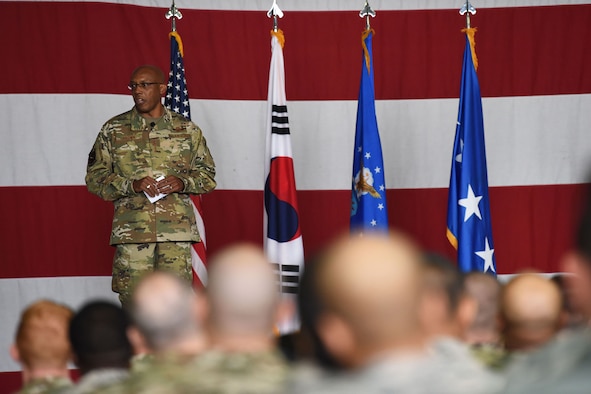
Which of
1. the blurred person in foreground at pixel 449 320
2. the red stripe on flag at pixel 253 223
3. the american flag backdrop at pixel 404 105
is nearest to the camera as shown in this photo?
the blurred person in foreground at pixel 449 320

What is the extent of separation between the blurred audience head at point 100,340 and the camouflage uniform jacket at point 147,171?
212cm

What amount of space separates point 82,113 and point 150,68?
3.14ft

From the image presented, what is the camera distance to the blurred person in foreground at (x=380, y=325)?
49.3 inches

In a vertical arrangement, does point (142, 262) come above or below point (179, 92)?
below

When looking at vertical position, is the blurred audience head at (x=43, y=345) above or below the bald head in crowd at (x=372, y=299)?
below

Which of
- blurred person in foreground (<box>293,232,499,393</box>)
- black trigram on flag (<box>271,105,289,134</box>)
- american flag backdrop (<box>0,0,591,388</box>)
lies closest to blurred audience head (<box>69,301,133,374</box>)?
blurred person in foreground (<box>293,232,499,393</box>)

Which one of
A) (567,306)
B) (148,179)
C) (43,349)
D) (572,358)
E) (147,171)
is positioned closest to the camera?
(572,358)

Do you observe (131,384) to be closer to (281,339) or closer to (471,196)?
(281,339)

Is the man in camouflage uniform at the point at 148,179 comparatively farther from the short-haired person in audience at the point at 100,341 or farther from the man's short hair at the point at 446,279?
the man's short hair at the point at 446,279

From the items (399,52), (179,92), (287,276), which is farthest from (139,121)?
(399,52)

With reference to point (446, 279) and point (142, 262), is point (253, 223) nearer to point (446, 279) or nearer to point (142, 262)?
point (142, 262)

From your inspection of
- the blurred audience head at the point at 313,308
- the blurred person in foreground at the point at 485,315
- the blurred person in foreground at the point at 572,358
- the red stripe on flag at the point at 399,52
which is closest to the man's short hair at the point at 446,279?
the blurred audience head at the point at 313,308

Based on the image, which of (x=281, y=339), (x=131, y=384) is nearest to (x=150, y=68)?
(x=281, y=339)

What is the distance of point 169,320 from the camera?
189cm
